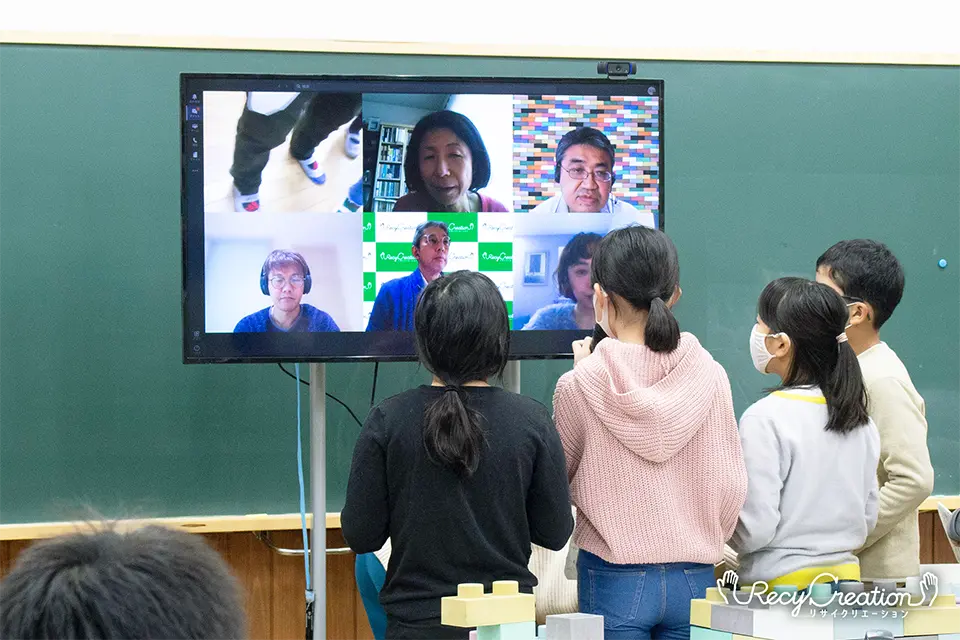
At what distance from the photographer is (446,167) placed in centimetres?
251

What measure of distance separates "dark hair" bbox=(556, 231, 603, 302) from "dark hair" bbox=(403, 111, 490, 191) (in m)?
0.25

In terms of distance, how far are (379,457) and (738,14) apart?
2194 millimetres

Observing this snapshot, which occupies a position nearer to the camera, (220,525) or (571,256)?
(571,256)

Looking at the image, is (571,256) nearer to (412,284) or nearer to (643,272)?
(412,284)

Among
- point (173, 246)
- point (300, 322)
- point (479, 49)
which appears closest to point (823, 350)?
point (300, 322)

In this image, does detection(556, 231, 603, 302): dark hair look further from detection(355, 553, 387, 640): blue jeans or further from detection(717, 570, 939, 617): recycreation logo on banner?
detection(717, 570, 939, 617): recycreation logo on banner

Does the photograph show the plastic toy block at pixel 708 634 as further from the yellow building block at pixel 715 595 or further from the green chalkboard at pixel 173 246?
the green chalkboard at pixel 173 246

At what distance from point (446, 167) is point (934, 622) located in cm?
157

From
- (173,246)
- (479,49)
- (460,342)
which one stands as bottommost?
(460,342)

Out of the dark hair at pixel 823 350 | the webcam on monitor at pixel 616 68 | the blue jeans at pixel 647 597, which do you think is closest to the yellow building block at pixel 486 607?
the blue jeans at pixel 647 597

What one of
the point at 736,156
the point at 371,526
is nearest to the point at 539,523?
the point at 371,526

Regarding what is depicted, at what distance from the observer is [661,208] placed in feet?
8.48

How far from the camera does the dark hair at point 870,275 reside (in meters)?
2.42

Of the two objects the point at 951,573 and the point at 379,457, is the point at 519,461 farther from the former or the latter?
the point at 951,573
